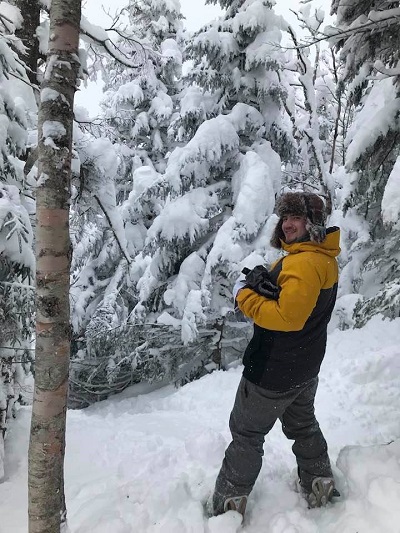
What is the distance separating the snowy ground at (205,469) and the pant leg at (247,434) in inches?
7.8

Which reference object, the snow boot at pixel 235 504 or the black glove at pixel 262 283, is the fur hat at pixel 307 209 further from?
the snow boot at pixel 235 504

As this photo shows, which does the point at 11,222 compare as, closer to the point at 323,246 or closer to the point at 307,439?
the point at 323,246

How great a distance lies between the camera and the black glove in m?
2.99

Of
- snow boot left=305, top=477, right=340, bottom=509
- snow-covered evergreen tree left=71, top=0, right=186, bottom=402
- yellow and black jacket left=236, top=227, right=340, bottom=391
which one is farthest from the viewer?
snow-covered evergreen tree left=71, top=0, right=186, bottom=402

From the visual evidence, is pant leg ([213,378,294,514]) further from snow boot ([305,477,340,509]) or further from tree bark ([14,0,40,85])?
tree bark ([14,0,40,85])

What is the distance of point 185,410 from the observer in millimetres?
7832

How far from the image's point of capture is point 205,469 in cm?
409

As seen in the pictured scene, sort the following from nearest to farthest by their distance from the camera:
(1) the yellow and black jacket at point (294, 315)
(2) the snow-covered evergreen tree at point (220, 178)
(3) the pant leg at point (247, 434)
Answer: (1) the yellow and black jacket at point (294, 315), (3) the pant leg at point (247, 434), (2) the snow-covered evergreen tree at point (220, 178)

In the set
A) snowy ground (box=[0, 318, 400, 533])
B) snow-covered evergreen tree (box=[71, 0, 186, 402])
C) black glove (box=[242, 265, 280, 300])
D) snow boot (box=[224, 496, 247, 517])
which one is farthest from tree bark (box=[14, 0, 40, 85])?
snow-covered evergreen tree (box=[71, 0, 186, 402])

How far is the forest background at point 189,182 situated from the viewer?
4629 millimetres

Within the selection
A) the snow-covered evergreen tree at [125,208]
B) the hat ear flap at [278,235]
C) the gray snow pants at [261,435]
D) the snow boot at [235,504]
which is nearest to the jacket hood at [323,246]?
the hat ear flap at [278,235]

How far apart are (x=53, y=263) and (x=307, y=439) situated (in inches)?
92.2

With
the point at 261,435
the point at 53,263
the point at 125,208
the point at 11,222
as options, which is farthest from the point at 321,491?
the point at 125,208

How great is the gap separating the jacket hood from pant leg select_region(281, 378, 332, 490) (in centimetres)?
104
